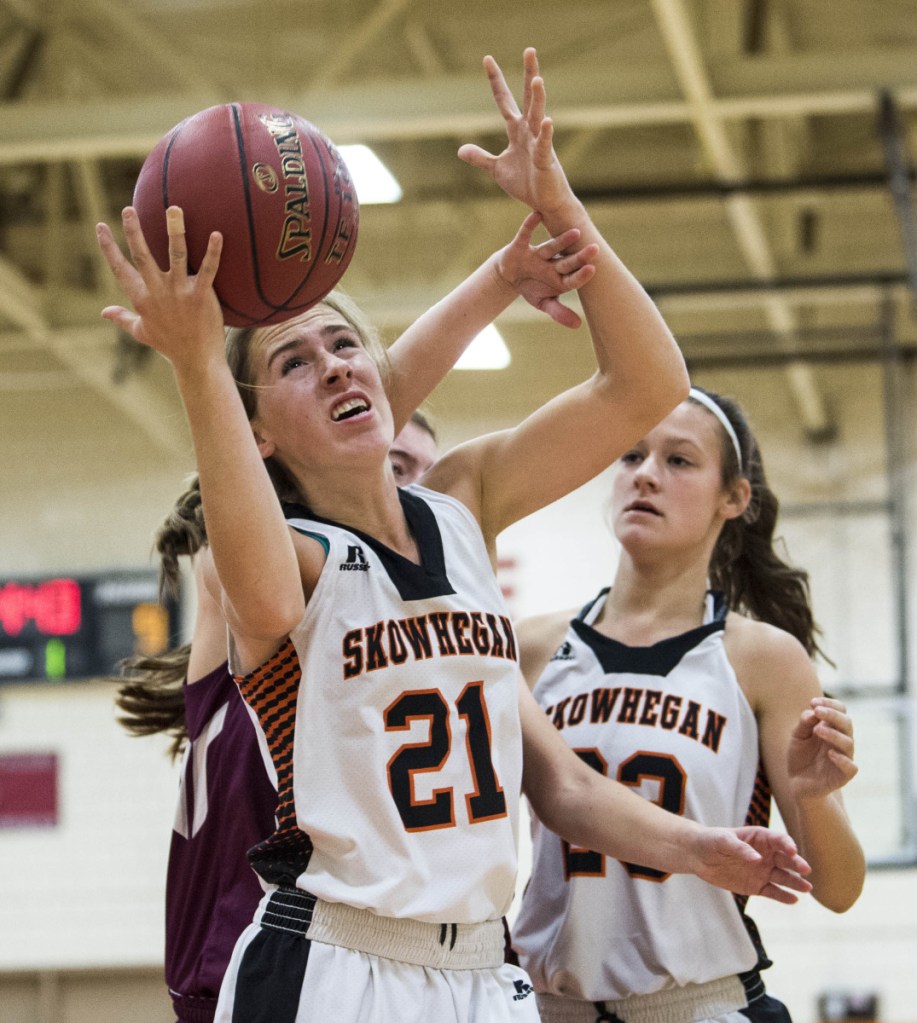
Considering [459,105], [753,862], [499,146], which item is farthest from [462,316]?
[499,146]

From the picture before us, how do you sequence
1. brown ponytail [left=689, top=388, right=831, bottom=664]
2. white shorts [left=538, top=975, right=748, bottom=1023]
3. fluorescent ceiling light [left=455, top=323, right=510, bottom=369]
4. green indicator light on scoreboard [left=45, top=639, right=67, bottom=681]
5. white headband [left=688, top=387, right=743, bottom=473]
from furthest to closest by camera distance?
green indicator light on scoreboard [left=45, top=639, right=67, bottom=681] → fluorescent ceiling light [left=455, top=323, right=510, bottom=369] → brown ponytail [left=689, top=388, right=831, bottom=664] → white headband [left=688, top=387, right=743, bottom=473] → white shorts [left=538, top=975, right=748, bottom=1023]

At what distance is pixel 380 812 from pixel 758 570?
4.74 feet

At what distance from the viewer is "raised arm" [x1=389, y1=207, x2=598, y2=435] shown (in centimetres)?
234

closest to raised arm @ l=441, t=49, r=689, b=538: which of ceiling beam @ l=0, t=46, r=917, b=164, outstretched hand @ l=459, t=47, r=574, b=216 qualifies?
outstretched hand @ l=459, t=47, r=574, b=216

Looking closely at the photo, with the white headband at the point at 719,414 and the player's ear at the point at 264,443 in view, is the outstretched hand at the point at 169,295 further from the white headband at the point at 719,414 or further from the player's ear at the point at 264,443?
the white headband at the point at 719,414

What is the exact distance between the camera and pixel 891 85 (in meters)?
6.57

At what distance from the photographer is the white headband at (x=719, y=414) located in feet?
9.87

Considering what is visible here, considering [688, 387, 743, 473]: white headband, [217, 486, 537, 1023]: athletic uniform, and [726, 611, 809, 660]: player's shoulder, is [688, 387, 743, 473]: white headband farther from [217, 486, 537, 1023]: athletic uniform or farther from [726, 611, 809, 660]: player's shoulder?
[217, 486, 537, 1023]: athletic uniform

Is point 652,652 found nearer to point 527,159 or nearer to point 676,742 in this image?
point 676,742

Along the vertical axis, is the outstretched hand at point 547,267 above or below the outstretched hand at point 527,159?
below

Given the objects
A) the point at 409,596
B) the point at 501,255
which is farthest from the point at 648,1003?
the point at 501,255

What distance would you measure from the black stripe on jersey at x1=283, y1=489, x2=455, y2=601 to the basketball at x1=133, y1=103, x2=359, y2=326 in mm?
317

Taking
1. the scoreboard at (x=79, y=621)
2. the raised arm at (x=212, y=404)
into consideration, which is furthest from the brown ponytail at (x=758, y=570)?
the scoreboard at (x=79, y=621)

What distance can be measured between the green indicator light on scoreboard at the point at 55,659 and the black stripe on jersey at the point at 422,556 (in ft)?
25.7
